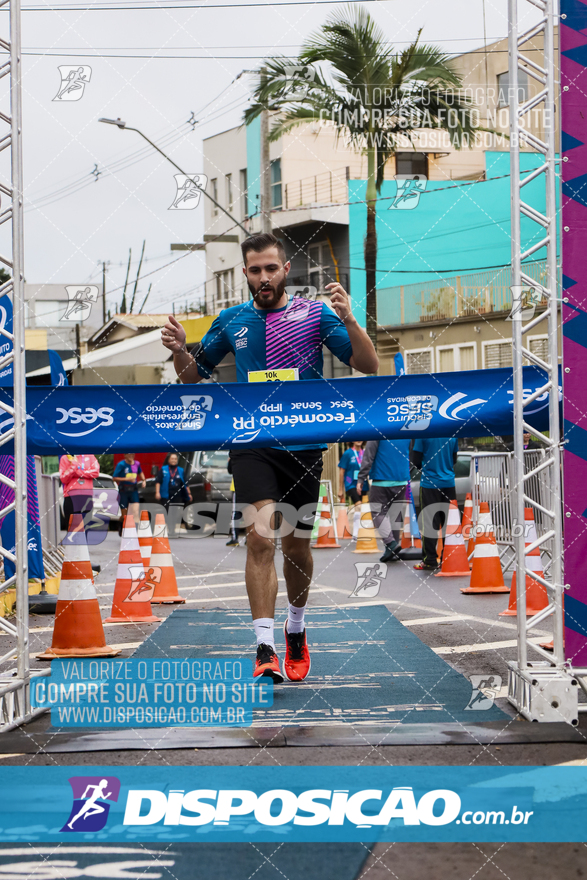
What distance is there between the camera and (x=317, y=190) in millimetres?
35375

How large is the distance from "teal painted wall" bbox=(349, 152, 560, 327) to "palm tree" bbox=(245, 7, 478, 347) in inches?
336

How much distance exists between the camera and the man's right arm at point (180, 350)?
5098 millimetres

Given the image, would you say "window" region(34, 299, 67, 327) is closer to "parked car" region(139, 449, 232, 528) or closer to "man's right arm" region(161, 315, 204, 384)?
"parked car" region(139, 449, 232, 528)

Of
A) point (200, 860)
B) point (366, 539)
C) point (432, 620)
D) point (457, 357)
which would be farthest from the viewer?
point (457, 357)

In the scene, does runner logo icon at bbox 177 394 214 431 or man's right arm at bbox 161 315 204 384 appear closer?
man's right arm at bbox 161 315 204 384

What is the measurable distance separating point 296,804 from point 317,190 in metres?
33.5

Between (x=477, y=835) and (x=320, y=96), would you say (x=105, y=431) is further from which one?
(x=320, y=96)

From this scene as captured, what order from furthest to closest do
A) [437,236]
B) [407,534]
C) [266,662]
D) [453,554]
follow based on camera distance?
[437,236] < [407,534] < [453,554] < [266,662]

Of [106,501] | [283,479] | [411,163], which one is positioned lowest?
[106,501]

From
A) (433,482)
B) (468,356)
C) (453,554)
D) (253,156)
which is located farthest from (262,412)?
(253,156)

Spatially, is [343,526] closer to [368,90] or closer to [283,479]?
[368,90]

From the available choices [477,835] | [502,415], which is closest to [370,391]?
[502,415]

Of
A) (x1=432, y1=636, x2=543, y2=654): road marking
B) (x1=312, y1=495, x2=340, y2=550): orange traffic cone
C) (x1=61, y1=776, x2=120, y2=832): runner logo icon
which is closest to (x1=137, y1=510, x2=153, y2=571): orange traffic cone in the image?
(x1=432, y1=636, x2=543, y2=654): road marking

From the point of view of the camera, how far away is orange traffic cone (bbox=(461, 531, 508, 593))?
31.8ft
